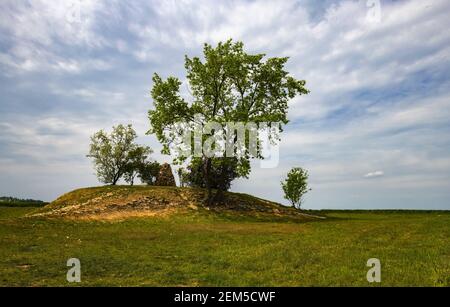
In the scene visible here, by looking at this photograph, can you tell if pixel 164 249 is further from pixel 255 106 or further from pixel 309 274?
pixel 255 106

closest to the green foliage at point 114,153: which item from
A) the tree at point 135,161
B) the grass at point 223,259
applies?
the tree at point 135,161

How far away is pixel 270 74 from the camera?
60.2 m

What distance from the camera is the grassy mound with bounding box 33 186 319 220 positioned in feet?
166

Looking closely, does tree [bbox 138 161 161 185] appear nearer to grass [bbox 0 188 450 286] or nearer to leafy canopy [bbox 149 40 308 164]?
leafy canopy [bbox 149 40 308 164]

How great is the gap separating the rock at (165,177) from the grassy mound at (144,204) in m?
14.8

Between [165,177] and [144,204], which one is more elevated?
[165,177]

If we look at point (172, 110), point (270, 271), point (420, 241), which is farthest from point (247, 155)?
point (270, 271)

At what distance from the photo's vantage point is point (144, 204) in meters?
54.1

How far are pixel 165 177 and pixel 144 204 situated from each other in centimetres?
2423

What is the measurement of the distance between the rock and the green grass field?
44.2 m

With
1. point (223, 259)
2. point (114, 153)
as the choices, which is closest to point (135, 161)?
point (114, 153)

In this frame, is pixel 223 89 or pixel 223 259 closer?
pixel 223 259

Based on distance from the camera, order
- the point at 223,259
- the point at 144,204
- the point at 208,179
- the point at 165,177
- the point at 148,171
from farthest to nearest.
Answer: the point at 148,171 → the point at 165,177 → the point at 208,179 → the point at 144,204 → the point at 223,259

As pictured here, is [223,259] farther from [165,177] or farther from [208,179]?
[165,177]
